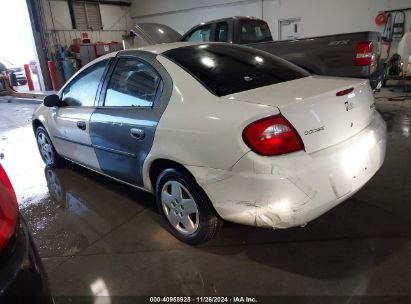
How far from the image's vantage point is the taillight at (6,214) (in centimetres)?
109

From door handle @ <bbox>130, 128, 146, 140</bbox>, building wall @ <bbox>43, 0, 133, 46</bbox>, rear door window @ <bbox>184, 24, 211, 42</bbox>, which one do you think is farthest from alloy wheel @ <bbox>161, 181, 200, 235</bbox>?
building wall @ <bbox>43, 0, 133, 46</bbox>

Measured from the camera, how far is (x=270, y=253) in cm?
230

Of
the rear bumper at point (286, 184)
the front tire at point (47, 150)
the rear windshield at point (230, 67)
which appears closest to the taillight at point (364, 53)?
the rear windshield at point (230, 67)

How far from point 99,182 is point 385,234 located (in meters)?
2.86

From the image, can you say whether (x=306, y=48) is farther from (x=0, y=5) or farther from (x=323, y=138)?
(x=0, y=5)

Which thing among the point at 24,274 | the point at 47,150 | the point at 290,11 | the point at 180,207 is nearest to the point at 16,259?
the point at 24,274

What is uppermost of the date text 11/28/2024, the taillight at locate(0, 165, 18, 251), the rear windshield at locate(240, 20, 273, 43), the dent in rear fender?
the rear windshield at locate(240, 20, 273, 43)

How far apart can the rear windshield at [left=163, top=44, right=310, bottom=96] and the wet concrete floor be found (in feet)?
3.68

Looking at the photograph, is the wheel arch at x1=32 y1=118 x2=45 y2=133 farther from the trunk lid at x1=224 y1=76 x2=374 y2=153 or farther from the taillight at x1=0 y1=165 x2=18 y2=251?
the taillight at x1=0 y1=165 x2=18 y2=251

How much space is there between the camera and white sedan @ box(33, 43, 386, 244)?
1.85m

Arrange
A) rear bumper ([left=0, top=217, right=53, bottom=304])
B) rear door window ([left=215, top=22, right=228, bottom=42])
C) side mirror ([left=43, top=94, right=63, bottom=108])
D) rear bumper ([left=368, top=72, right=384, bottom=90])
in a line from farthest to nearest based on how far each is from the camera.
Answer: rear door window ([left=215, top=22, right=228, bottom=42]) → rear bumper ([left=368, top=72, right=384, bottom=90]) → side mirror ([left=43, top=94, right=63, bottom=108]) → rear bumper ([left=0, top=217, right=53, bottom=304])

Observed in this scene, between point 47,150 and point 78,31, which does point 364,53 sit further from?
point 78,31

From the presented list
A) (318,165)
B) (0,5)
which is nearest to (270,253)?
(318,165)

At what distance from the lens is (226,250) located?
2.38 metres
